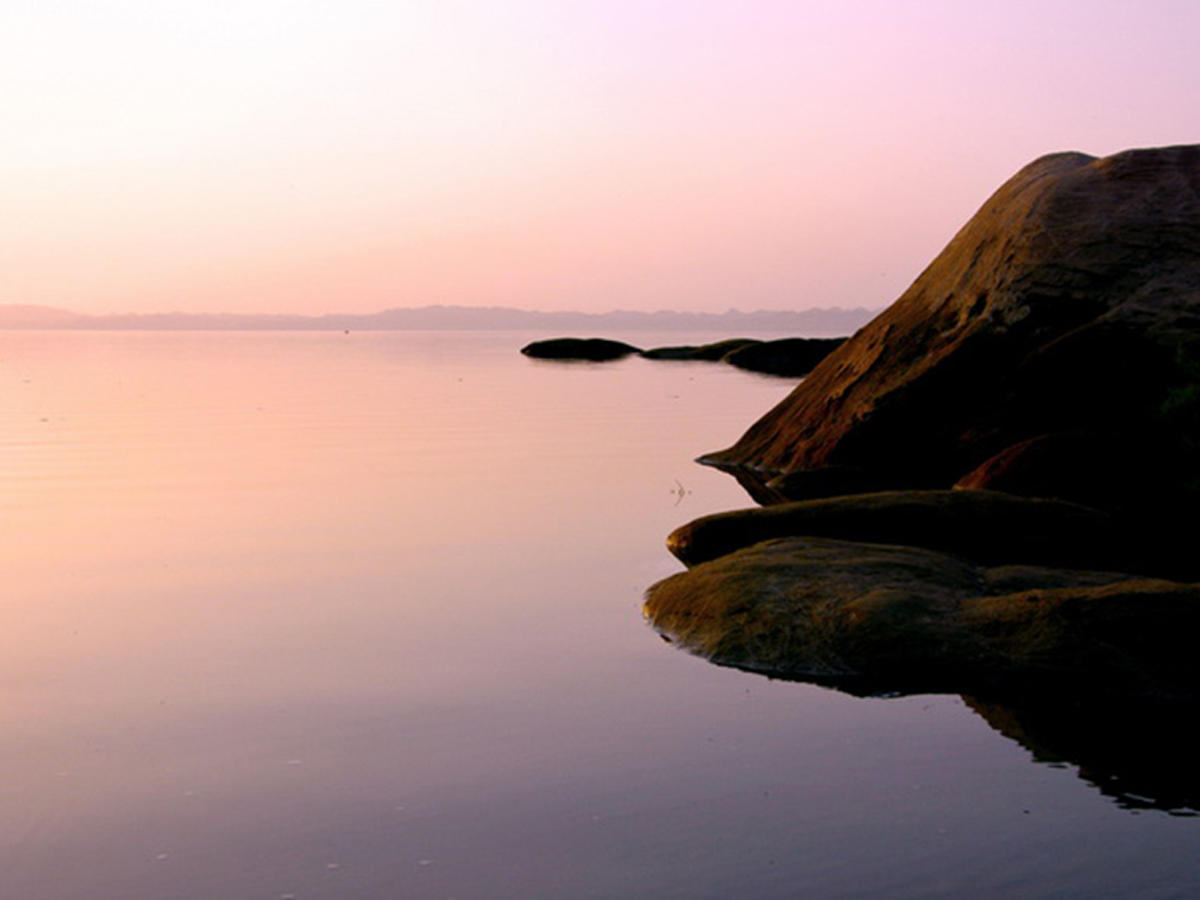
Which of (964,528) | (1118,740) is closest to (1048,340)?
(964,528)

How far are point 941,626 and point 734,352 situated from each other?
77309 mm

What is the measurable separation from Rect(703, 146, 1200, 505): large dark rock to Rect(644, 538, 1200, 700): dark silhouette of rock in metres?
7.14

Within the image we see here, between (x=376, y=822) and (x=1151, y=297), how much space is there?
16.3 meters

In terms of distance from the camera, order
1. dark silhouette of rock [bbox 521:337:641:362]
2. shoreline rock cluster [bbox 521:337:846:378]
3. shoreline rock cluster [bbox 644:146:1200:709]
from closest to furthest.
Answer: shoreline rock cluster [bbox 644:146:1200:709] < shoreline rock cluster [bbox 521:337:846:378] < dark silhouette of rock [bbox 521:337:641:362]

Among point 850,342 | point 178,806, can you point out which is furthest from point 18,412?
point 178,806

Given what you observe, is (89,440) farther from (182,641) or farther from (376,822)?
(376,822)

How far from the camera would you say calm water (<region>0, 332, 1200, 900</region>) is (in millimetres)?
6988

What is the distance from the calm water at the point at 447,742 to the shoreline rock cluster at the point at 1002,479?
0.96m

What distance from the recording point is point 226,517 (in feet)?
62.2

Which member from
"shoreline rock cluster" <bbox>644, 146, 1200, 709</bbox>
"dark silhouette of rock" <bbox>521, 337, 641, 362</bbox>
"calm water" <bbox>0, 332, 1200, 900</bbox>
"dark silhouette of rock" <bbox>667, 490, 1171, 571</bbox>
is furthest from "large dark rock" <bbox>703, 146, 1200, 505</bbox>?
"dark silhouette of rock" <bbox>521, 337, 641, 362</bbox>

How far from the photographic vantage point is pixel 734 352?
87.8 metres

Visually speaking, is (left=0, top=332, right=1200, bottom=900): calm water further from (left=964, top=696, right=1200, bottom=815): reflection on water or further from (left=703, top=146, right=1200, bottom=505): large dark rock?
(left=703, top=146, right=1200, bottom=505): large dark rock

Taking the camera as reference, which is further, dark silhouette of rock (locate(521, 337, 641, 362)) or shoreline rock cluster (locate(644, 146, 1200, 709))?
dark silhouette of rock (locate(521, 337, 641, 362))

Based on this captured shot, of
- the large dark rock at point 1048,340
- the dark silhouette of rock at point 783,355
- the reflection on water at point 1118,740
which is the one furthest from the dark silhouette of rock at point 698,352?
the reflection on water at point 1118,740
